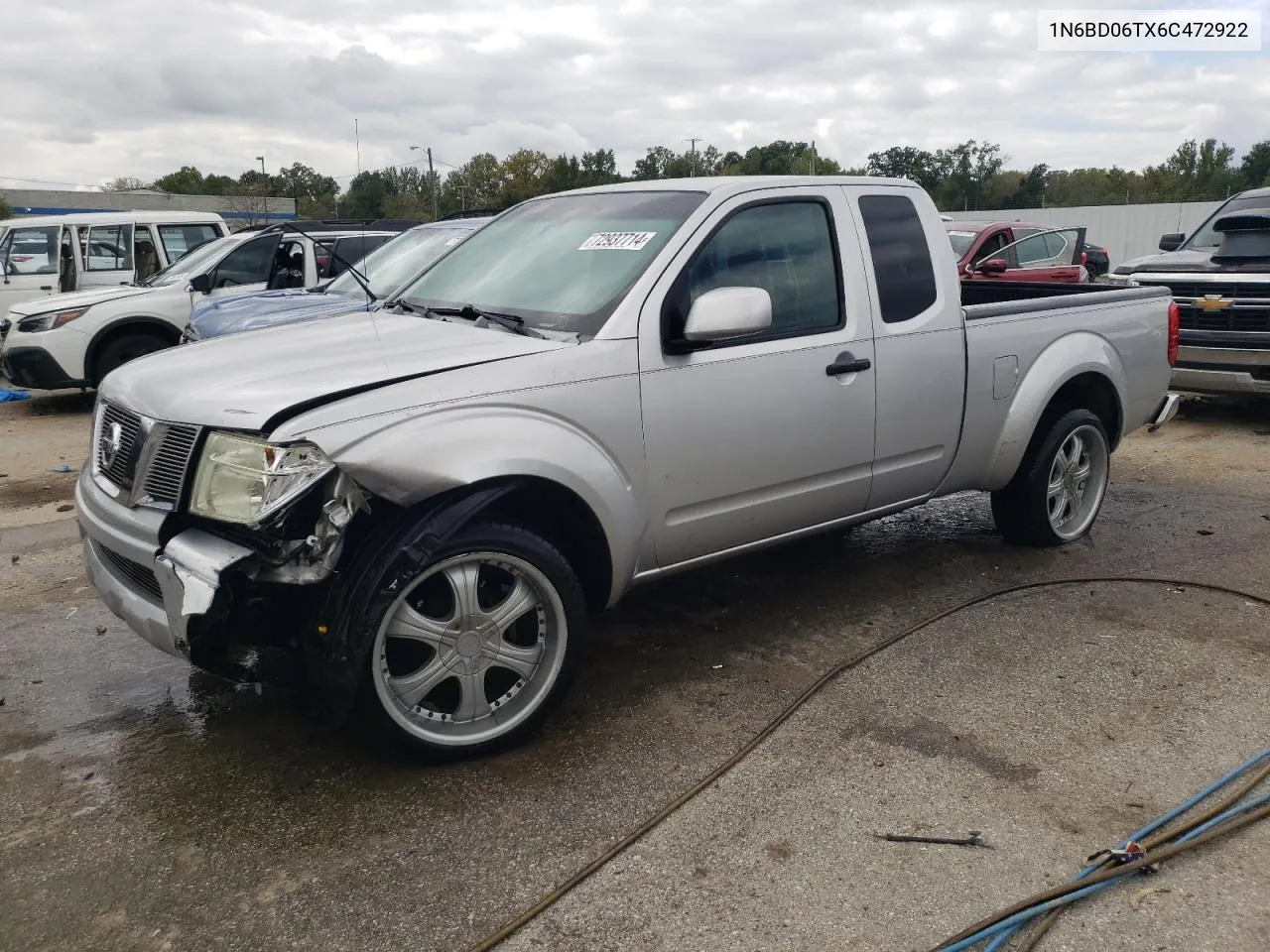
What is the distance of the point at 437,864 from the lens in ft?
9.53


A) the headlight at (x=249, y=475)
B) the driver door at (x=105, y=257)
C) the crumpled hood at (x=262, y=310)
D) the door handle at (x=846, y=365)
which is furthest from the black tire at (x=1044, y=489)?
the driver door at (x=105, y=257)

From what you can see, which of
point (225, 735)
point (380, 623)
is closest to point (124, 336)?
point (225, 735)

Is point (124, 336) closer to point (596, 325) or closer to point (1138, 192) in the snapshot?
point (596, 325)

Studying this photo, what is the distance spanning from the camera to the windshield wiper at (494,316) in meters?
3.75

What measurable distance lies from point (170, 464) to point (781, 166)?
2111 inches

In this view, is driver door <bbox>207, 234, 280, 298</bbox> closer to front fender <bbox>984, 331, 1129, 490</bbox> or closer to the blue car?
the blue car

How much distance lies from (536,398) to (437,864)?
1.44 meters

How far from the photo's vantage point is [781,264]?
4227 millimetres

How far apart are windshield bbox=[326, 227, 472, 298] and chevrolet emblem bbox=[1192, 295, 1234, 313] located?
19.8 ft

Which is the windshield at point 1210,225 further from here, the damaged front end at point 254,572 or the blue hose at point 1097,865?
the damaged front end at point 254,572

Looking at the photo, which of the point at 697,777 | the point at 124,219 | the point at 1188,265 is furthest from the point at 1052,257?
the point at 697,777

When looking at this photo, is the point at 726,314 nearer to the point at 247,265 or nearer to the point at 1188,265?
the point at 1188,265

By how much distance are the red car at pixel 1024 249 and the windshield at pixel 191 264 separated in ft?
27.3

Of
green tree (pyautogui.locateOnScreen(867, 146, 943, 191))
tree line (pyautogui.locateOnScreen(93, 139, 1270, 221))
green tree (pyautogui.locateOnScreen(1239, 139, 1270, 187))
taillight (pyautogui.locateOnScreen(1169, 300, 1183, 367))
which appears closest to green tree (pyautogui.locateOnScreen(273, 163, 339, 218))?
tree line (pyautogui.locateOnScreen(93, 139, 1270, 221))
